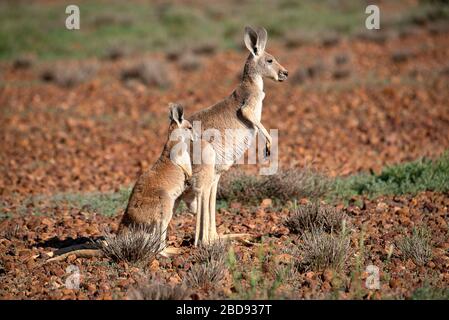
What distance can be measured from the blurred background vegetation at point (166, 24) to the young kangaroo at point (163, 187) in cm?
1448

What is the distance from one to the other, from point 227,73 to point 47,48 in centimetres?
768

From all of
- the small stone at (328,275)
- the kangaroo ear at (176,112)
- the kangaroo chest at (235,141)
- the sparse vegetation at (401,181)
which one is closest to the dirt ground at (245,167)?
the small stone at (328,275)

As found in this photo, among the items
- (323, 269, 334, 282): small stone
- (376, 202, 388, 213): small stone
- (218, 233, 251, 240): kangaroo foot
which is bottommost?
(323, 269, 334, 282): small stone

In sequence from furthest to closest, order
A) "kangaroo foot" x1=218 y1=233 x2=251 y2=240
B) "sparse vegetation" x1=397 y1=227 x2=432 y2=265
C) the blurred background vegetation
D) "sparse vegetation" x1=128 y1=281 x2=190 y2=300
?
the blurred background vegetation
"kangaroo foot" x1=218 y1=233 x2=251 y2=240
"sparse vegetation" x1=397 y1=227 x2=432 y2=265
"sparse vegetation" x1=128 y1=281 x2=190 y2=300

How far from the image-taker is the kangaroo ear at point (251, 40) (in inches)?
252

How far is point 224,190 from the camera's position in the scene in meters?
8.00

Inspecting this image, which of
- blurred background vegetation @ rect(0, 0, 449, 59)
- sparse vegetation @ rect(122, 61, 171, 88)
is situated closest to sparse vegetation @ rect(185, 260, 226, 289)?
sparse vegetation @ rect(122, 61, 171, 88)

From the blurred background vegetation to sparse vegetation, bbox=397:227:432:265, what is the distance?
1502 centimetres

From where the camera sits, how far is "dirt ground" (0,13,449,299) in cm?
557

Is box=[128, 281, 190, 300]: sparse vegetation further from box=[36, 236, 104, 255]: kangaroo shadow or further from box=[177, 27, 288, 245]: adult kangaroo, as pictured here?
box=[36, 236, 104, 255]: kangaroo shadow

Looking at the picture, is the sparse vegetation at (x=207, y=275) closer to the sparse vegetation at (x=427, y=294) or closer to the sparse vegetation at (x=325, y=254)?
the sparse vegetation at (x=325, y=254)

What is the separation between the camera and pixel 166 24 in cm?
2503

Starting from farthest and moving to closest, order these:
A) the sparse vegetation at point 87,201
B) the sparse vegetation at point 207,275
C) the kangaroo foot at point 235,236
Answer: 1. the sparse vegetation at point 87,201
2. the kangaroo foot at point 235,236
3. the sparse vegetation at point 207,275
